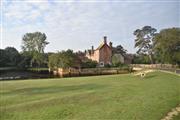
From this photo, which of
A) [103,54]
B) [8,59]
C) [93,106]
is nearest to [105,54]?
[103,54]

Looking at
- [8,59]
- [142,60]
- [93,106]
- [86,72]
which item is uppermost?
[8,59]

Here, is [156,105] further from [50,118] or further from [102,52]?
[102,52]

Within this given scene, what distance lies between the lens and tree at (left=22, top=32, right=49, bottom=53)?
297 ft

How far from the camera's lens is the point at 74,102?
14219 millimetres

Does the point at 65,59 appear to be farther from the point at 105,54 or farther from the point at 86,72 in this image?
the point at 105,54

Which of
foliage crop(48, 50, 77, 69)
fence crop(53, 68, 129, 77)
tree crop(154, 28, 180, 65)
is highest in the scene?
tree crop(154, 28, 180, 65)

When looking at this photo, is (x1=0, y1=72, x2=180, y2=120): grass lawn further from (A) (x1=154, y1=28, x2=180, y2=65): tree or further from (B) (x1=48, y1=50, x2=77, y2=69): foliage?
(A) (x1=154, y1=28, x2=180, y2=65): tree

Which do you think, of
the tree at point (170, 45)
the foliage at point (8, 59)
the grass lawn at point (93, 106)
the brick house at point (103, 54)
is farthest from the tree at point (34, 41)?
the grass lawn at point (93, 106)

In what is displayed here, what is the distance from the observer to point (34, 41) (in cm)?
9144

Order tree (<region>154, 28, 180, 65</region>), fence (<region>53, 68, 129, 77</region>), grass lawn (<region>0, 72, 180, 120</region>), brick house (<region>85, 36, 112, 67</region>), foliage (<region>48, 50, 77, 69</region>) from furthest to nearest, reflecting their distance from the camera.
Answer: brick house (<region>85, 36, 112, 67</region>)
tree (<region>154, 28, 180, 65</region>)
foliage (<region>48, 50, 77, 69</region>)
fence (<region>53, 68, 129, 77</region>)
grass lawn (<region>0, 72, 180, 120</region>)

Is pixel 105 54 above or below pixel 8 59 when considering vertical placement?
above

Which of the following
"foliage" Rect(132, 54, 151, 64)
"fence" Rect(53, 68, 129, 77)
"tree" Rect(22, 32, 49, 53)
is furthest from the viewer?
"tree" Rect(22, 32, 49, 53)

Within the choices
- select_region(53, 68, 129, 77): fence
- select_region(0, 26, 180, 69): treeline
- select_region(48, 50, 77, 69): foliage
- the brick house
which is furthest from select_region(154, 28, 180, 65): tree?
select_region(48, 50, 77, 69): foliage

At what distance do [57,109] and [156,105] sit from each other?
482cm
